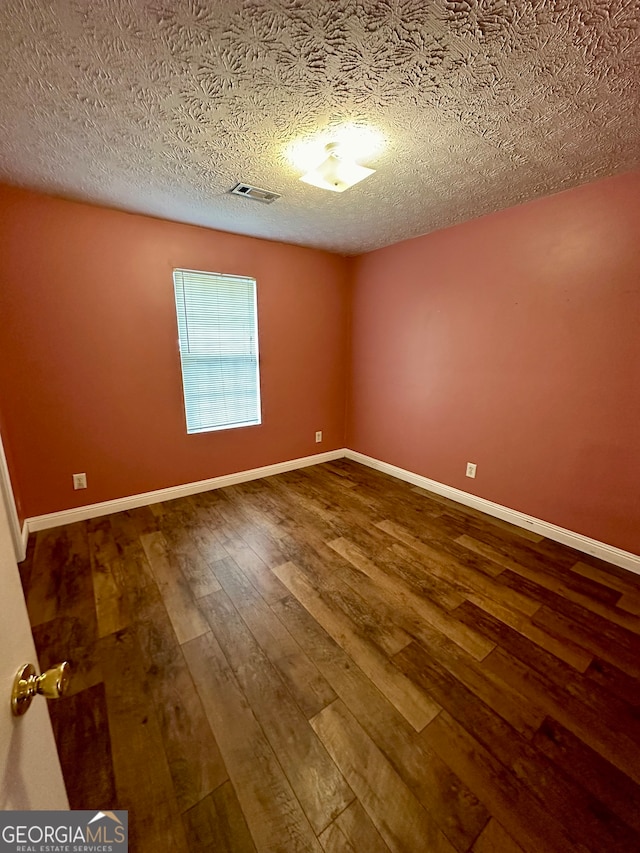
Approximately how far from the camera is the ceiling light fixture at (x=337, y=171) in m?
1.71

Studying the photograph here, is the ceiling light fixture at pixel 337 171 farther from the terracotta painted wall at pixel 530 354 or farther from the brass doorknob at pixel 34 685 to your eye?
the brass doorknob at pixel 34 685

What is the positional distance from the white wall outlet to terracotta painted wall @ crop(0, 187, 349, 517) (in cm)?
4

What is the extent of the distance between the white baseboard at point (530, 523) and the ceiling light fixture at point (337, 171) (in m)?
2.50

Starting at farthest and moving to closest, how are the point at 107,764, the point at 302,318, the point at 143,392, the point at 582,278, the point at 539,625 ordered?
the point at 302,318
the point at 143,392
the point at 582,278
the point at 539,625
the point at 107,764

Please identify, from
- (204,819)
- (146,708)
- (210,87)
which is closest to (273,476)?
(146,708)

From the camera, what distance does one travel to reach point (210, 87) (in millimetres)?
1289

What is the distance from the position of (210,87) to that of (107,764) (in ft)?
8.04

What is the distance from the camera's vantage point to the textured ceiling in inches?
40.1

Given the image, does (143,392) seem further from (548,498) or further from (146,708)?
(548,498)

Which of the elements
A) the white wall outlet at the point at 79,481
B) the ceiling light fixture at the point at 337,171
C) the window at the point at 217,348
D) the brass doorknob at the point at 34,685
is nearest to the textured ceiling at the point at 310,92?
the ceiling light fixture at the point at 337,171

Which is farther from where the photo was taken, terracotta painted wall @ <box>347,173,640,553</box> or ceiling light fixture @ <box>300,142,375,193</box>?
terracotta painted wall @ <box>347,173,640,553</box>

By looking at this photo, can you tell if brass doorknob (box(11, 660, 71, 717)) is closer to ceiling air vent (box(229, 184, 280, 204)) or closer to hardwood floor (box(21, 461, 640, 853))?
hardwood floor (box(21, 461, 640, 853))

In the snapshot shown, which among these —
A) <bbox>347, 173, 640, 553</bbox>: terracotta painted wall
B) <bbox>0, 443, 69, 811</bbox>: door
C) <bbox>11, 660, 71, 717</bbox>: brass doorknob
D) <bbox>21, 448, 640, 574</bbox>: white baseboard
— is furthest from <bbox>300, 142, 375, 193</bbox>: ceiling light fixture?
<bbox>21, 448, 640, 574</bbox>: white baseboard

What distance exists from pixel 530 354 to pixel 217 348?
2556mm
